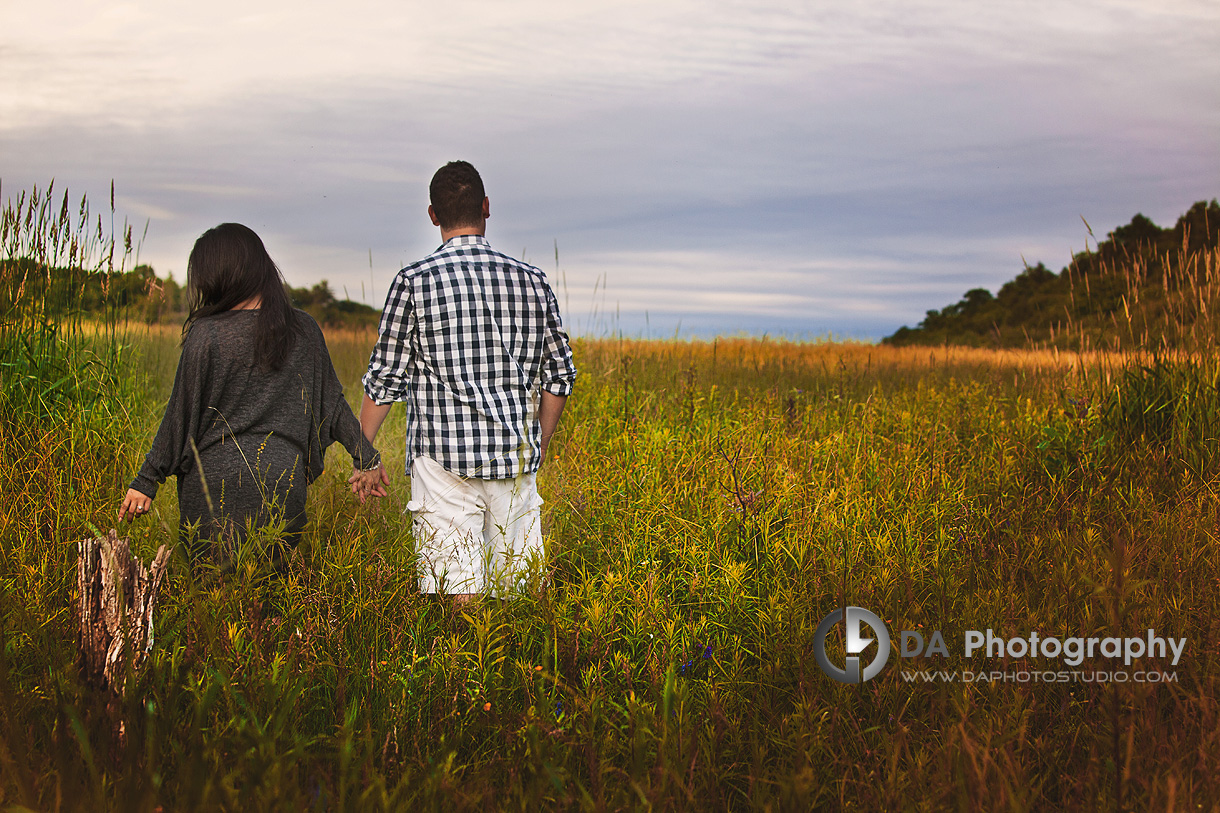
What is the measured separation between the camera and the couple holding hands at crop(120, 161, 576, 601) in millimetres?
2754

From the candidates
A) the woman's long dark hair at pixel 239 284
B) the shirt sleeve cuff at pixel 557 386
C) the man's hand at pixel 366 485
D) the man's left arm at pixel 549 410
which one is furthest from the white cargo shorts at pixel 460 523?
the woman's long dark hair at pixel 239 284

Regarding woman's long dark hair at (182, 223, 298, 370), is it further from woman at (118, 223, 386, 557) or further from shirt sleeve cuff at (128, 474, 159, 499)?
shirt sleeve cuff at (128, 474, 159, 499)

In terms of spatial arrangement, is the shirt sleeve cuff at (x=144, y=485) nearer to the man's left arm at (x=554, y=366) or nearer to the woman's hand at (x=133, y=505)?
the woman's hand at (x=133, y=505)

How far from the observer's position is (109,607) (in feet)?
6.91

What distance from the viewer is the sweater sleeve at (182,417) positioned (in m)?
2.71

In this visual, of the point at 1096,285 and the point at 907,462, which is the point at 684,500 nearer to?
the point at 907,462

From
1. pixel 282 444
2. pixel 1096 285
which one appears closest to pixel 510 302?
pixel 282 444

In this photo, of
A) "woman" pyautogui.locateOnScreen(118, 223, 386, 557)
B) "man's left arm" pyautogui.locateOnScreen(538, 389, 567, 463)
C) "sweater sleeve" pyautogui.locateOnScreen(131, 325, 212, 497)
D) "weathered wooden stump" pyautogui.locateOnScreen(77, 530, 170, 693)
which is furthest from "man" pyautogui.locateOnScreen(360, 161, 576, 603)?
"weathered wooden stump" pyautogui.locateOnScreen(77, 530, 170, 693)

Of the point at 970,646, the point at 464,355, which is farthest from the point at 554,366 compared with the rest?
the point at 970,646

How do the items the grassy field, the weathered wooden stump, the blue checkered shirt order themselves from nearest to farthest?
the grassy field < the weathered wooden stump < the blue checkered shirt

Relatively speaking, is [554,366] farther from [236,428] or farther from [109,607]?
[109,607]

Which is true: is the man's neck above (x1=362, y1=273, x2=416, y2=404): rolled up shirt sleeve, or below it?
above

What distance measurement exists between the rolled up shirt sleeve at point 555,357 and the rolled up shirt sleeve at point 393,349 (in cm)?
52

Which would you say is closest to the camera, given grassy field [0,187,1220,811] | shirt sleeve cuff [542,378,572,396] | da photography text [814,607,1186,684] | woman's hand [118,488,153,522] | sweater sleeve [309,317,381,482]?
grassy field [0,187,1220,811]
